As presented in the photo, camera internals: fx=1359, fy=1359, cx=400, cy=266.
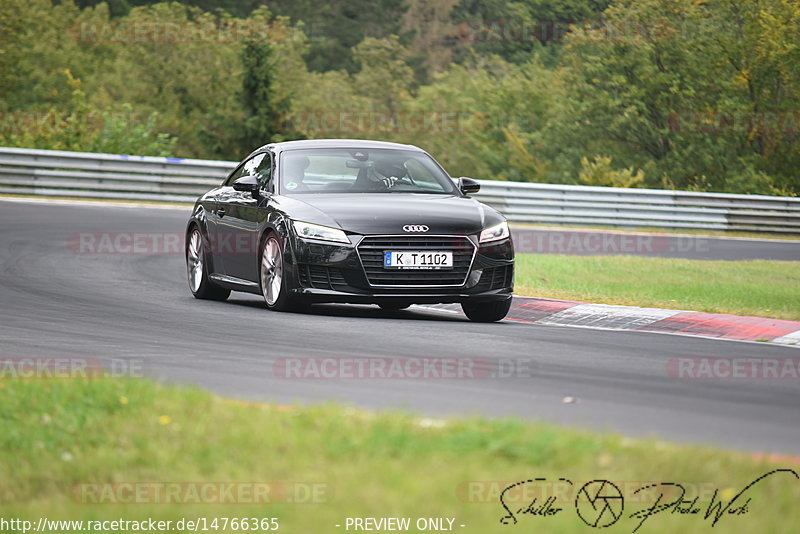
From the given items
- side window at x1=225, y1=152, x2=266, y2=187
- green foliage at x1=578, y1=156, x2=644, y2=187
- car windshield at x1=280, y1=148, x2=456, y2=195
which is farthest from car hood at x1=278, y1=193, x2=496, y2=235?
green foliage at x1=578, y1=156, x2=644, y2=187

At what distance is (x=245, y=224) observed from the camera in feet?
42.5

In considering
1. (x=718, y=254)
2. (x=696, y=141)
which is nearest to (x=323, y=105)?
(x=696, y=141)

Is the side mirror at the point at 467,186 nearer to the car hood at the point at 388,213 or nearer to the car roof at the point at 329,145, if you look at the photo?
the car roof at the point at 329,145

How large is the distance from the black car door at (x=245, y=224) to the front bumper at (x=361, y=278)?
1.06 meters

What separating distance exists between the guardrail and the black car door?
14.3 metres

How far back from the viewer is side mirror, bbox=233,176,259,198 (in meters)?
12.7

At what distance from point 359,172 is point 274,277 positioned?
1.45 m

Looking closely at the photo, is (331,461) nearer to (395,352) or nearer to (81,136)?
(395,352)

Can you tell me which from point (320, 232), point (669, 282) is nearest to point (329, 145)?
point (320, 232)

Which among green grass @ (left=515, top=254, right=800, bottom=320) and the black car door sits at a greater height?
the black car door

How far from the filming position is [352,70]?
88.2 m

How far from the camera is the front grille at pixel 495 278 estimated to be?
11953 millimetres

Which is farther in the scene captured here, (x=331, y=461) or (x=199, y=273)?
(x=199, y=273)
